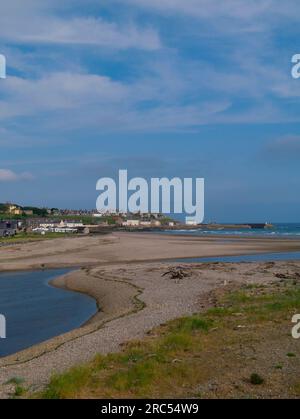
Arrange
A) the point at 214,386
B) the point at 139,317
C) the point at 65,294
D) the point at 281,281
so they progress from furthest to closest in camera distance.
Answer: the point at 65,294, the point at 281,281, the point at 139,317, the point at 214,386

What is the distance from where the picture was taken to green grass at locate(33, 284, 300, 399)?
12055mm

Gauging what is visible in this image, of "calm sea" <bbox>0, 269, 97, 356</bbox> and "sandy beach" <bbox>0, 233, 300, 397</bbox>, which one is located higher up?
"sandy beach" <bbox>0, 233, 300, 397</bbox>

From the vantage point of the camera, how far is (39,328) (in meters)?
23.6

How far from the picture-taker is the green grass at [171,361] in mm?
12055

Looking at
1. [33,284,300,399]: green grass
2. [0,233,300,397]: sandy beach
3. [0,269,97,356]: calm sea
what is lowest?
[0,269,97,356]: calm sea

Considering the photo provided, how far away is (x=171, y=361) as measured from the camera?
1403 centimetres

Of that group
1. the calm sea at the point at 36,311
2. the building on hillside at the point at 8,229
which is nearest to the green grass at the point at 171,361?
the calm sea at the point at 36,311

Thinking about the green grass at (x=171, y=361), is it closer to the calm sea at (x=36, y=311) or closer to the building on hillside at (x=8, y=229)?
the calm sea at (x=36, y=311)

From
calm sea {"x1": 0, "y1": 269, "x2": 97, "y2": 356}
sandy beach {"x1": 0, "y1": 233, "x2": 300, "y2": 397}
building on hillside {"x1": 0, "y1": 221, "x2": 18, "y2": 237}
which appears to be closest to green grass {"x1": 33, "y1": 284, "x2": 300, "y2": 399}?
sandy beach {"x1": 0, "y1": 233, "x2": 300, "y2": 397}

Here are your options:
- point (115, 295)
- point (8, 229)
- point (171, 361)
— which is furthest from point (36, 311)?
point (8, 229)

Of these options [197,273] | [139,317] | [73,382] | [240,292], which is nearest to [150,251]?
[197,273]

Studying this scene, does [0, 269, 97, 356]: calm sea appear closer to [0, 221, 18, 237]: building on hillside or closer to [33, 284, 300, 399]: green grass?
[33, 284, 300, 399]: green grass

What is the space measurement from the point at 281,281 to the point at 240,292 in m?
5.90
